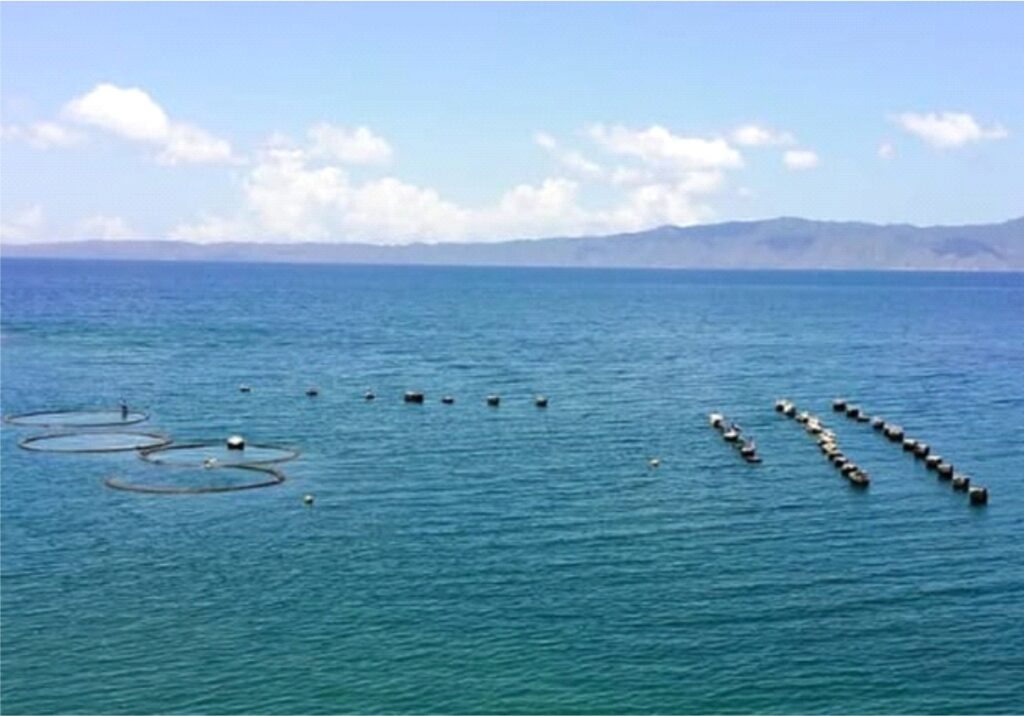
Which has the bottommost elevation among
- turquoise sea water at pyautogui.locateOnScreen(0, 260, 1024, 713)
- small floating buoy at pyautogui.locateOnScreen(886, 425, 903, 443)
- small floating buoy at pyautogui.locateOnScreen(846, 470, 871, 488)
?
turquoise sea water at pyautogui.locateOnScreen(0, 260, 1024, 713)

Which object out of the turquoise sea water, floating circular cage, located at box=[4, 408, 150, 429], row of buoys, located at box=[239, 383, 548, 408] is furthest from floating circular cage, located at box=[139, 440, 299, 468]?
row of buoys, located at box=[239, 383, 548, 408]

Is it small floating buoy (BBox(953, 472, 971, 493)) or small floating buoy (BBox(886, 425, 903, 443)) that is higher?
small floating buoy (BBox(886, 425, 903, 443))

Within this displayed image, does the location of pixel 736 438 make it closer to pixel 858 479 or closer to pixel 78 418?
pixel 858 479

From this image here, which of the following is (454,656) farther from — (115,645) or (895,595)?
(895,595)

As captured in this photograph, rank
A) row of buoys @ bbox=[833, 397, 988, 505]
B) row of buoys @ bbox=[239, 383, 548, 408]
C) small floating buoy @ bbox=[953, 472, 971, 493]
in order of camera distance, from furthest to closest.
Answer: row of buoys @ bbox=[239, 383, 548, 408], small floating buoy @ bbox=[953, 472, 971, 493], row of buoys @ bbox=[833, 397, 988, 505]

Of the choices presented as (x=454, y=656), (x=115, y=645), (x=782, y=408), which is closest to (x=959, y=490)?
(x=782, y=408)

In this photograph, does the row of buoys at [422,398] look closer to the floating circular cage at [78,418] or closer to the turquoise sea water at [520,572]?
the turquoise sea water at [520,572]

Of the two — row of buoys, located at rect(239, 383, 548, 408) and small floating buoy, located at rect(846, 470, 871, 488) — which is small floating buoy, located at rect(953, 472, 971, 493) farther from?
row of buoys, located at rect(239, 383, 548, 408)

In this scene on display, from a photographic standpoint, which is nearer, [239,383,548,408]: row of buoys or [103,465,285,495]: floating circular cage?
[103,465,285,495]: floating circular cage
